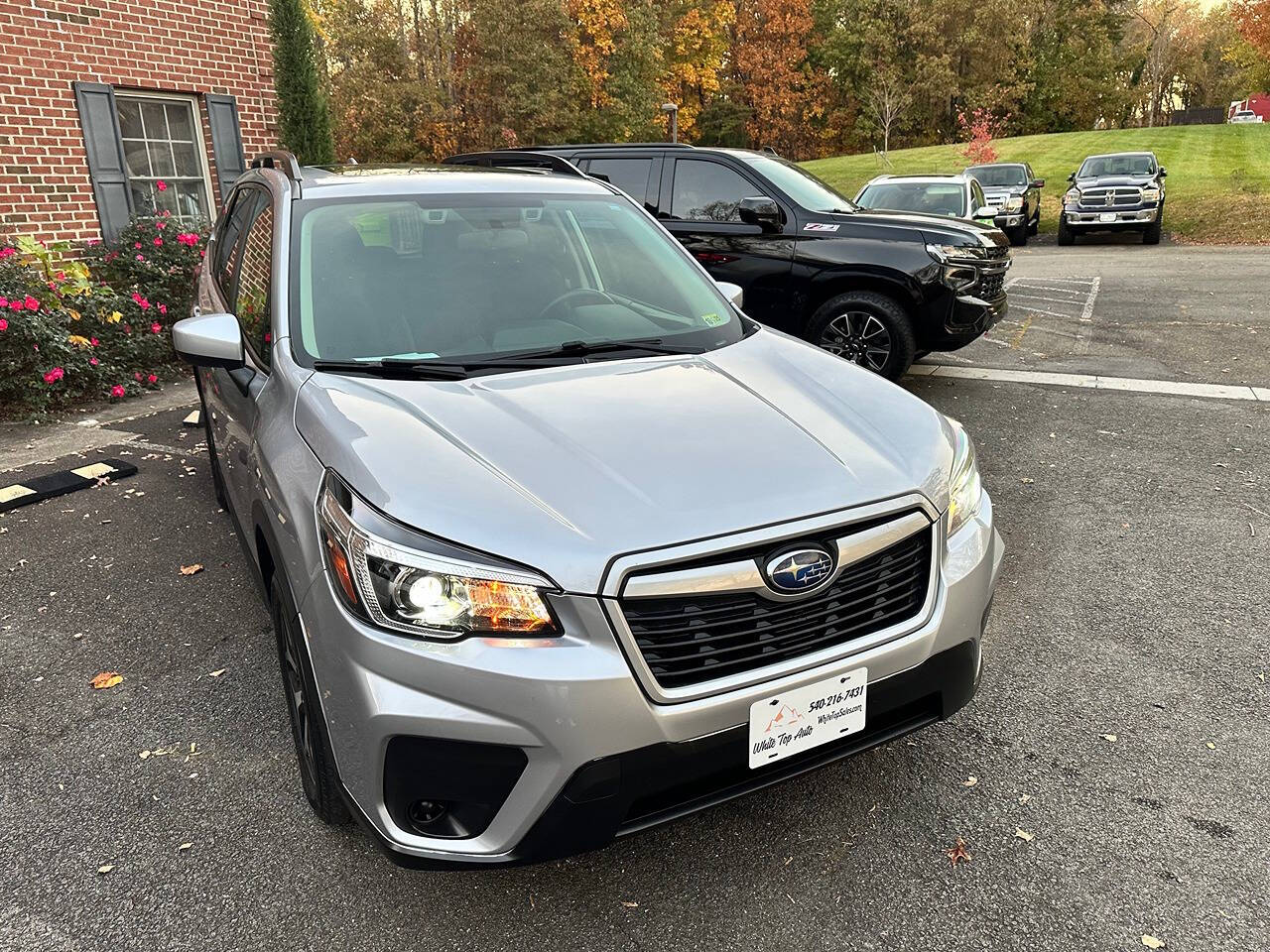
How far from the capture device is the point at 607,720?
74.4 inches

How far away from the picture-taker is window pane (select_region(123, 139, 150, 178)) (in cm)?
877

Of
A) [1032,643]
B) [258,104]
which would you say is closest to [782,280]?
[1032,643]

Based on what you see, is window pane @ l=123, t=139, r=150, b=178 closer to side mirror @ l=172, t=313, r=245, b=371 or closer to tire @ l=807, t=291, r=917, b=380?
tire @ l=807, t=291, r=917, b=380

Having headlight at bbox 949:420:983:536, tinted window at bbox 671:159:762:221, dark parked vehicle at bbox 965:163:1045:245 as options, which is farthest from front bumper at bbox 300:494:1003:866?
dark parked vehicle at bbox 965:163:1045:245

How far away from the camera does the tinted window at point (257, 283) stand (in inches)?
119

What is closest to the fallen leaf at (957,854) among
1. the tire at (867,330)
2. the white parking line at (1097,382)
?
the tire at (867,330)

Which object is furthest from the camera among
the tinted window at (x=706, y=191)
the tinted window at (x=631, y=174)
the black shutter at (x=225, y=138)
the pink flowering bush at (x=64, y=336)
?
the black shutter at (x=225, y=138)

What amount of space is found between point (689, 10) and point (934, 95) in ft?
48.0

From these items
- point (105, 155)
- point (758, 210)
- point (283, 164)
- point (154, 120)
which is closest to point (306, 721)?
point (283, 164)

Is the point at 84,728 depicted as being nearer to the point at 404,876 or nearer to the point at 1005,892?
the point at 404,876

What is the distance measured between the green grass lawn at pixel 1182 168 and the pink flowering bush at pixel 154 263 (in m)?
18.8

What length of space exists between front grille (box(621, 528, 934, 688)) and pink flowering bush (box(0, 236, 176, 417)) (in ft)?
21.3

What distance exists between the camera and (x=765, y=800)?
268 centimetres

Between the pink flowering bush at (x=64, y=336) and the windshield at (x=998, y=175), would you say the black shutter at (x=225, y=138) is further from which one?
the windshield at (x=998, y=175)
